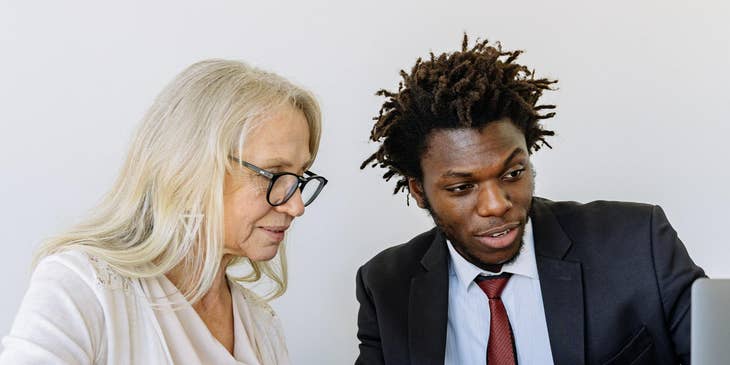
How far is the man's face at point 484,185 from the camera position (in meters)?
1.83

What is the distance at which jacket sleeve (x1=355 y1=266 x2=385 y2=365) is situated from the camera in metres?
2.12

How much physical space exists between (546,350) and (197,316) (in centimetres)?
86

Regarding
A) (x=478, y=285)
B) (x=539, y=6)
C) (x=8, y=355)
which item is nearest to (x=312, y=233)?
(x=478, y=285)

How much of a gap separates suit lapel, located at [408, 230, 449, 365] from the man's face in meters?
0.17

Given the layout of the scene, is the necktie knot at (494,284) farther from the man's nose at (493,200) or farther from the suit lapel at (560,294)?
the man's nose at (493,200)

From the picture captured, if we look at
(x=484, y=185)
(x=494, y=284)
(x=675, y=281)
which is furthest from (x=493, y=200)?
(x=675, y=281)

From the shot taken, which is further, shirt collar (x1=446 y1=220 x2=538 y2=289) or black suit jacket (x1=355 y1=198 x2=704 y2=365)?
shirt collar (x1=446 y1=220 x2=538 y2=289)

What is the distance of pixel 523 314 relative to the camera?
6.59ft

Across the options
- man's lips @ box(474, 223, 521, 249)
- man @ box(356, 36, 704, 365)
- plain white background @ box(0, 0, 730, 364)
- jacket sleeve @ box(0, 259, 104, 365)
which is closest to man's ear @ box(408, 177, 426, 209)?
man @ box(356, 36, 704, 365)

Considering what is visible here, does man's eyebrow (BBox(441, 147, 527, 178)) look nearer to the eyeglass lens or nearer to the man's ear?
the man's ear

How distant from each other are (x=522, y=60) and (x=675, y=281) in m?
0.96

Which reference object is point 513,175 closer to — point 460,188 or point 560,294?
point 460,188

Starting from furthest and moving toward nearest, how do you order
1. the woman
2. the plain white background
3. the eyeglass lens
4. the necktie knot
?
the plain white background
the necktie knot
the eyeglass lens
the woman

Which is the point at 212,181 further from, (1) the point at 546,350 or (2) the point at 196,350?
(1) the point at 546,350
